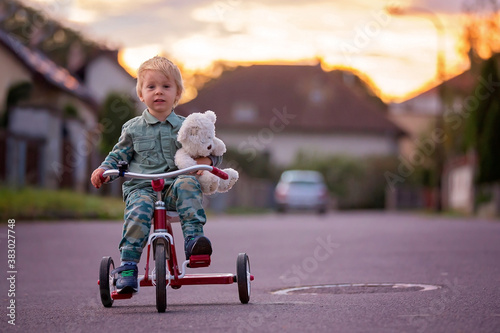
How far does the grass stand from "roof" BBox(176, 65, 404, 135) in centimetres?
3732

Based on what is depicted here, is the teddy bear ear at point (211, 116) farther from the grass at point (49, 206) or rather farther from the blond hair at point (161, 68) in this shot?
the grass at point (49, 206)

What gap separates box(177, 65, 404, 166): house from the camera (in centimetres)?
6381

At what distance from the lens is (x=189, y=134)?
6480 mm

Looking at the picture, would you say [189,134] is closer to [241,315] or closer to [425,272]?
[241,315]

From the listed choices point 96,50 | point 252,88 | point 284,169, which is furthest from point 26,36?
point 252,88

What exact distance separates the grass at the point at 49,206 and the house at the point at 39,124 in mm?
1156

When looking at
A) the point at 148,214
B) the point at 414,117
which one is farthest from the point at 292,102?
the point at 148,214

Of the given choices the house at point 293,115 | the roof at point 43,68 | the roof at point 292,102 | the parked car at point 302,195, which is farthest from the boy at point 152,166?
the roof at point 292,102

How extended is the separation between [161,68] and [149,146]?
0.52m

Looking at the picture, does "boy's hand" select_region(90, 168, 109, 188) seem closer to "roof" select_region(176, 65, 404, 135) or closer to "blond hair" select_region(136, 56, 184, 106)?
"blond hair" select_region(136, 56, 184, 106)

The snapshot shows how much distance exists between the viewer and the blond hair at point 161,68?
21.5ft

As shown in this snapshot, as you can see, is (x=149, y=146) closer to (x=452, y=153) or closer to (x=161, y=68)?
(x=161, y=68)

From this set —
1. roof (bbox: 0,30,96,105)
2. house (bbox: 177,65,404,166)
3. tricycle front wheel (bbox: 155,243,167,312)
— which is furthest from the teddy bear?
house (bbox: 177,65,404,166)

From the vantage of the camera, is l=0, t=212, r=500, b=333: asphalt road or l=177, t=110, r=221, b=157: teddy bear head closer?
l=0, t=212, r=500, b=333: asphalt road
